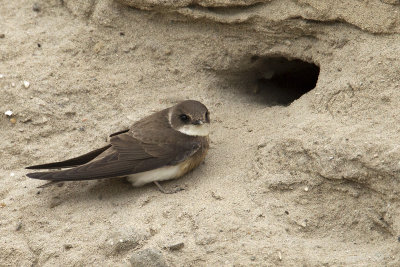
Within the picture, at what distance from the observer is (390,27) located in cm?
408

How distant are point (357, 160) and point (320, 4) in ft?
3.80

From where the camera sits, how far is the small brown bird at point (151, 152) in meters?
4.15

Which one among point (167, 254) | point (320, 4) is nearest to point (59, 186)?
point (167, 254)

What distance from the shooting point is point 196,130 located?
177 inches

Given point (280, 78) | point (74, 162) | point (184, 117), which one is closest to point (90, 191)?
point (74, 162)

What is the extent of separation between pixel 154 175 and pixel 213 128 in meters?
0.71

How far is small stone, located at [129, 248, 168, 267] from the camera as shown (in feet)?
11.7

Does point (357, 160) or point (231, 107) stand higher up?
point (357, 160)

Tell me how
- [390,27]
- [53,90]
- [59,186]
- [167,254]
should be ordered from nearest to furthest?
[167,254], [390,27], [59,186], [53,90]

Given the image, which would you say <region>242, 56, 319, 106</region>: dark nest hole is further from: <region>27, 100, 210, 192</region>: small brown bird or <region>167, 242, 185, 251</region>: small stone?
<region>167, 242, 185, 251</region>: small stone

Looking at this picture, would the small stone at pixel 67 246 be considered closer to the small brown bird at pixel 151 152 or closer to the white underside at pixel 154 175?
the small brown bird at pixel 151 152

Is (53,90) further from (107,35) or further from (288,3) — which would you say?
(288,3)

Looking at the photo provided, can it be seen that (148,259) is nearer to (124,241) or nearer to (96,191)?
(124,241)

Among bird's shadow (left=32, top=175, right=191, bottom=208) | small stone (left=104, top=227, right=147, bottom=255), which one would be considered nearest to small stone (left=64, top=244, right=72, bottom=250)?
small stone (left=104, top=227, right=147, bottom=255)
